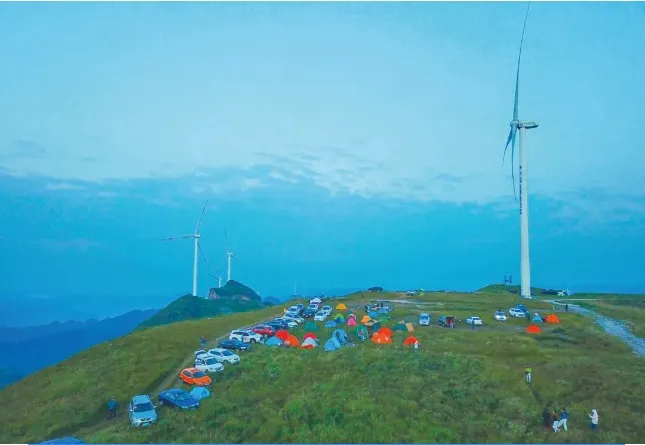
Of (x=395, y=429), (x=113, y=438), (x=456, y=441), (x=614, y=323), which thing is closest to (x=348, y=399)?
(x=395, y=429)

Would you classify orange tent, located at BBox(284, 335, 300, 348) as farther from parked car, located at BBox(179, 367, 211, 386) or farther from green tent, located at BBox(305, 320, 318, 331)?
parked car, located at BBox(179, 367, 211, 386)

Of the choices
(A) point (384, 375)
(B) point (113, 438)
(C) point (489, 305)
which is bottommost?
(B) point (113, 438)

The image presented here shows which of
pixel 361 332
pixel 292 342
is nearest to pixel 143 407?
pixel 292 342

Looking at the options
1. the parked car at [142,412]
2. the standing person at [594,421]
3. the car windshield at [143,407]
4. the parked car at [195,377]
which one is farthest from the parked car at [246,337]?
the standing person at [594,421]

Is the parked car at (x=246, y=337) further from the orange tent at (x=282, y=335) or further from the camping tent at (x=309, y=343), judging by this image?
the camping tent at (x=309, y=343)

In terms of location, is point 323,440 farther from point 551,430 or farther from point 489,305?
point 489,305
